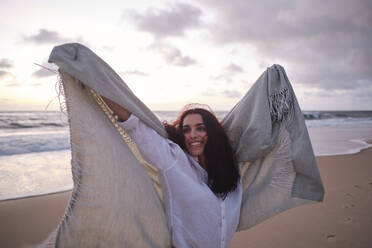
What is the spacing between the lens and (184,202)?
1.54 metres

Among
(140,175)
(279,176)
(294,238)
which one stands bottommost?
(294,238)

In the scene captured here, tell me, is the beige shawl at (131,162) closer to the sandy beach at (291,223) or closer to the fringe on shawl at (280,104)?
the fringe on shawl at (280,104)

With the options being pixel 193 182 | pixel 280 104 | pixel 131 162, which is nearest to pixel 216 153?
pixel 193 182

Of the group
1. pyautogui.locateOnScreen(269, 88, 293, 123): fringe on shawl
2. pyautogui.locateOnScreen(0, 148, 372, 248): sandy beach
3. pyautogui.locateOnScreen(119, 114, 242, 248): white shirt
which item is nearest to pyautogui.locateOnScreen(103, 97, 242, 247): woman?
pyautogui.locateOnScreen(119, 114, 242, 248): white shirt

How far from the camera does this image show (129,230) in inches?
51.0

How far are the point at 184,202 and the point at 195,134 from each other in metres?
0.60

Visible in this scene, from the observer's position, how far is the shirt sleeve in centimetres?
141

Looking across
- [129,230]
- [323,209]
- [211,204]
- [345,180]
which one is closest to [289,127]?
[211,204]

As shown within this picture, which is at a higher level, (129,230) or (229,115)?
(229,115)

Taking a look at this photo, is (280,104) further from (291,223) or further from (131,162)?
(291,223)

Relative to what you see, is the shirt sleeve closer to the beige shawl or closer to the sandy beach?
the beige shawl

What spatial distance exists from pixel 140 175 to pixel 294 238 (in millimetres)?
2120

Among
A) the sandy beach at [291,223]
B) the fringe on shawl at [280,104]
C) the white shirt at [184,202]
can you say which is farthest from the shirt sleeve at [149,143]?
the sandy beach at [291,223]

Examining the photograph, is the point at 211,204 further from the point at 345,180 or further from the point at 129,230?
the point at 345,180
